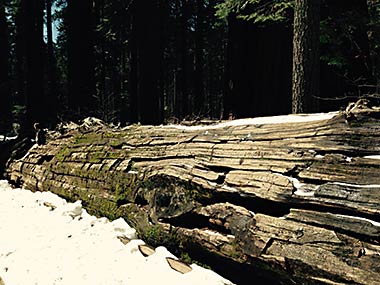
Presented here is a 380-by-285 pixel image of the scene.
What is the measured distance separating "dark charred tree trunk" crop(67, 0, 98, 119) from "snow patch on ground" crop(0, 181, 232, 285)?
7693mm

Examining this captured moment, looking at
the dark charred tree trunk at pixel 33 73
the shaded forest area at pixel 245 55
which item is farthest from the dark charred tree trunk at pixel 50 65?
the dark charred tree trunk at pixel 33 73

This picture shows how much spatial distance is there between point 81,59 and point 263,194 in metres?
12.3

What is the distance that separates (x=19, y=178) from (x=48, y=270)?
17.2ft

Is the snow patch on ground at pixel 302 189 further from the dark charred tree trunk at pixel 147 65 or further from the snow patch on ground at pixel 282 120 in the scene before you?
the dark charred tree trunk at pixel 147 65

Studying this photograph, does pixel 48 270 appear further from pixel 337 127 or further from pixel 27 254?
pixel 337 127

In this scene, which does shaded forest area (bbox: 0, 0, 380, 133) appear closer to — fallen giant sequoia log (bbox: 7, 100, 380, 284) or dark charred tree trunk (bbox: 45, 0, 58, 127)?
fallen giant sequoia log (bbox: 7, 100, 380, 284)

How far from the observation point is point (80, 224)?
4.95m

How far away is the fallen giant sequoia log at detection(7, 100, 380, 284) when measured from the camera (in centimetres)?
259

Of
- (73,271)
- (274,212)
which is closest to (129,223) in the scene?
(73,271)

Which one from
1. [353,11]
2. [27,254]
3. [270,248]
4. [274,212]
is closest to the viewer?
[270,248]

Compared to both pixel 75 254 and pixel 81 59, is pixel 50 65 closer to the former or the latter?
pixel 81 59

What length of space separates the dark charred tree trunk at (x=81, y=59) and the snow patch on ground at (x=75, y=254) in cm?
769

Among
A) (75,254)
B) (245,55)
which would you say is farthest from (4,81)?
(75,254)

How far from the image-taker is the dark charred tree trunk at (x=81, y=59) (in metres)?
13.4
